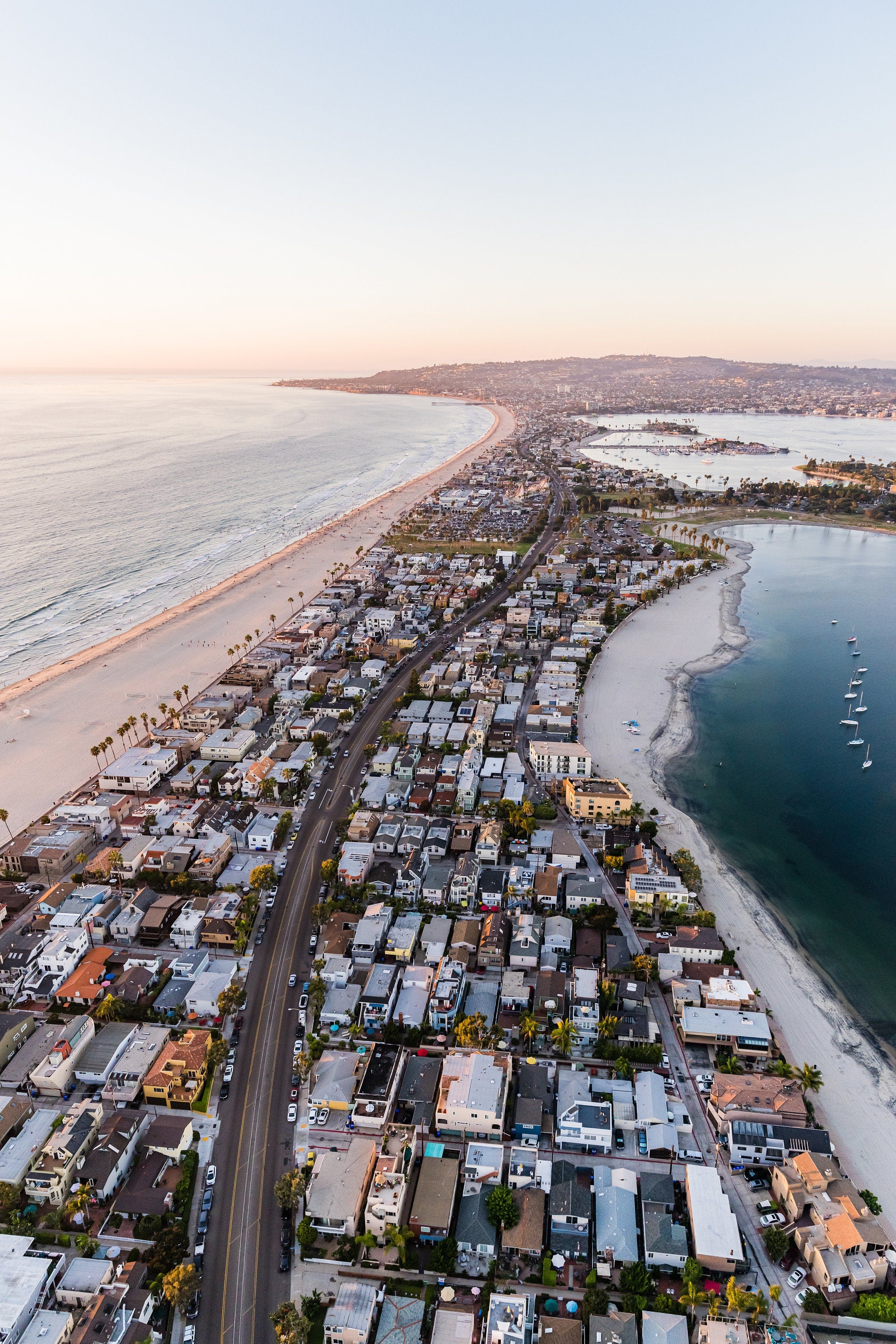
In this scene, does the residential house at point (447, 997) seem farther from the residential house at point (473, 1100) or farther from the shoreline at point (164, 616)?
the shoreline at point (164, 616)

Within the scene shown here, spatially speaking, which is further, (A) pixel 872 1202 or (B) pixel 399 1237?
(A) pixel 872 1202

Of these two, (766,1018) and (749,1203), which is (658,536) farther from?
(749,1203)

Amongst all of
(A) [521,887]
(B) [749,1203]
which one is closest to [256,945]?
(A) [521,887]

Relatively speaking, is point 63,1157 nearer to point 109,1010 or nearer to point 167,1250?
point 167,1250

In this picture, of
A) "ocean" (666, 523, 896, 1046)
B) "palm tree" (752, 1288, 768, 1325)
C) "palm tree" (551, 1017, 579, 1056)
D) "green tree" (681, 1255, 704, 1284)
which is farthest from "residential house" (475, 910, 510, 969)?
"palm tree" (752, 1288, 768, 1325)

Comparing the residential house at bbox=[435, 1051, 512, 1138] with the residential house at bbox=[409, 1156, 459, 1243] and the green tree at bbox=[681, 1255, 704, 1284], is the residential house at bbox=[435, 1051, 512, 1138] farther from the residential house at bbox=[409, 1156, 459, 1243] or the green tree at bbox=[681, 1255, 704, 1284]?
the green tree at bbox=[681, 1255, 704, 1284]

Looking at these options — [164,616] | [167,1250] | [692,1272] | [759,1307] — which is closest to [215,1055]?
[167,1250]
